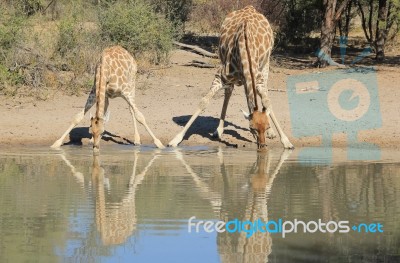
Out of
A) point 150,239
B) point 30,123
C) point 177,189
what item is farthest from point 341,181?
point 30,123

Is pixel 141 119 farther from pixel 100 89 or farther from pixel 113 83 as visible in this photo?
pixel 100 89

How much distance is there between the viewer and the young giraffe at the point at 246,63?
13.2 metres

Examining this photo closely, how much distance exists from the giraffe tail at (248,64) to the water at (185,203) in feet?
2.71

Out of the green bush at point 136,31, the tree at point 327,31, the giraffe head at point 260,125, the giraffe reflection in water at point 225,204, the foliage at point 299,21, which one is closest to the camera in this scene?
the giraffe reflection in water at point 225,204

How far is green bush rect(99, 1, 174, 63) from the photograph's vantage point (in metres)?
20.2

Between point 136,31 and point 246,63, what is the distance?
7.23 meters

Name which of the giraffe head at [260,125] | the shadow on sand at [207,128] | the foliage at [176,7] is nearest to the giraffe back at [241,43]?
the shadow on sand at [207,128]

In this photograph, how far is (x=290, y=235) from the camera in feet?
24.3

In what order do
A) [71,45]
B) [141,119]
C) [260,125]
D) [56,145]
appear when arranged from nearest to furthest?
[260,125] → [56,145] → [141,119] → [71,45]

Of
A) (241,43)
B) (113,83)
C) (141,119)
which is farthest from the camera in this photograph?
(141,119)

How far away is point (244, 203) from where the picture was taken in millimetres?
8867

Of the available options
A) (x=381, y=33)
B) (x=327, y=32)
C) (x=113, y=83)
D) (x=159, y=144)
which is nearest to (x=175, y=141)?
(x=159, y=144)

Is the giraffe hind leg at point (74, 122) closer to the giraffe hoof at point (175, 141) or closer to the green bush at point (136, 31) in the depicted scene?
the giraffe hoof at point (175, 141)

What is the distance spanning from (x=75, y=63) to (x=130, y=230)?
1155 cm
